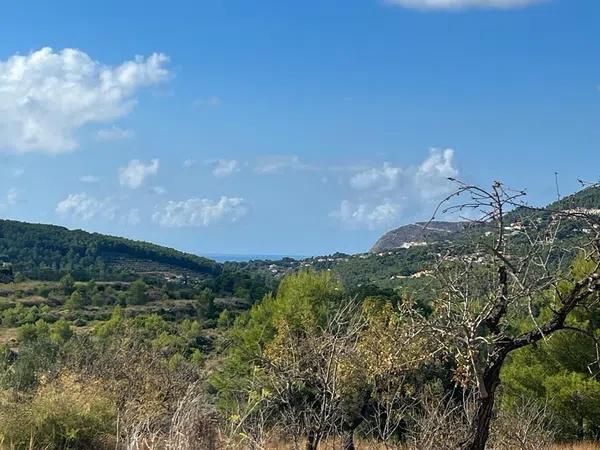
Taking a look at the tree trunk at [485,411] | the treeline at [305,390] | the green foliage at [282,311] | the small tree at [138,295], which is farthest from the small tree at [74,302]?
the tree trunk at [485,411]

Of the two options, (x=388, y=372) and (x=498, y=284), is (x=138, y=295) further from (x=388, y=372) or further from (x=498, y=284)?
(x=498, y=284)

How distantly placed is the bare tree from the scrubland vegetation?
0.02 m

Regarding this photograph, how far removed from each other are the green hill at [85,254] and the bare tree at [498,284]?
95.3 m

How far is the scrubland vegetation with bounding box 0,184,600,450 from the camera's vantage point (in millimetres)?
5797

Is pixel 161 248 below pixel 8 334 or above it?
above

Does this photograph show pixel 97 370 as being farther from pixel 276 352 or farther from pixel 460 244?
pixel 460 244

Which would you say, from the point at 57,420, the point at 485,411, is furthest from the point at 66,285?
the point at 485,411

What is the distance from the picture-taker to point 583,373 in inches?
781

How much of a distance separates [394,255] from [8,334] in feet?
154

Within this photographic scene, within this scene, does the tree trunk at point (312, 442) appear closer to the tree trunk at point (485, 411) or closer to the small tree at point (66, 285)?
the tree trunk at point (485, 411)

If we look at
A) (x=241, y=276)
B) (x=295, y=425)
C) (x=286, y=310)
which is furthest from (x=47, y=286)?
(x=295, y=425)

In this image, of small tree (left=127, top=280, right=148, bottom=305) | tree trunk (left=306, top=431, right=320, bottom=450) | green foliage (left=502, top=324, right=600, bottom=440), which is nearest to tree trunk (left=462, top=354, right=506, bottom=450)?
tree trunk (left=306, top=431, right=320, bottom=450)

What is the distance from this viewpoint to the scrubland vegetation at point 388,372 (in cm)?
580

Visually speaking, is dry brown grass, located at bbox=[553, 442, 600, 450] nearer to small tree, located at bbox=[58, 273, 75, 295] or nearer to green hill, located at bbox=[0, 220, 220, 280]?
small tree, located at bbox=[58, 273, 75, 295]
